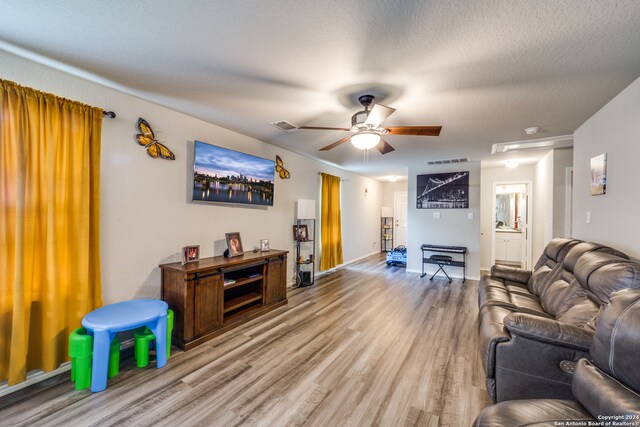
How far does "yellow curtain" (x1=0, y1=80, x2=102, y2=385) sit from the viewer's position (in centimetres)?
180

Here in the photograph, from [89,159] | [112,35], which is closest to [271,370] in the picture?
[89,159]

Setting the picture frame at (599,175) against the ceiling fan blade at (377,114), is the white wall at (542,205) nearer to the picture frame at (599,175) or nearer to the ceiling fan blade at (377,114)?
the picture frame at (599,175)

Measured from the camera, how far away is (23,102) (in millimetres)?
1845

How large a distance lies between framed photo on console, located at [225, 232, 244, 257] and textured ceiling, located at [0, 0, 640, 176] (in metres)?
1.51

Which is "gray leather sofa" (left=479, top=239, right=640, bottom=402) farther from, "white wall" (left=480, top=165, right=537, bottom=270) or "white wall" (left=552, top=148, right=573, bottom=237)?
"white wall" (left=480, top=165, right=537, bottom=270)

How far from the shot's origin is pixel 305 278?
4.69 meters

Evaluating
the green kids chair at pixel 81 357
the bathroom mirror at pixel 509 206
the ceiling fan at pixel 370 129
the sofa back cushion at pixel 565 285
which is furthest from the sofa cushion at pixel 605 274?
the bathroom mirror at pixel 509 206

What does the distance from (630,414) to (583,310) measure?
1186 mm

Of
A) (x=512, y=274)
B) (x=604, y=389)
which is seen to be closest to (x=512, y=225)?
(x=512, y=274)

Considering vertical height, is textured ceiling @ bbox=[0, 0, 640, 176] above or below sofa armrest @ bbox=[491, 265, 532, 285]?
above

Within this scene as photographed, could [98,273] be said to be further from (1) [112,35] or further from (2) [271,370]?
(1) [112,35]

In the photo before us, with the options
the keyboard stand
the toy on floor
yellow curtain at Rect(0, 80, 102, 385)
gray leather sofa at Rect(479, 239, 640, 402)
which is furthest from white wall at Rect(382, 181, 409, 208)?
yellow curtain at Rect(0, 80, 102, 385)

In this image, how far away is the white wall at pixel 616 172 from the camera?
2105mm

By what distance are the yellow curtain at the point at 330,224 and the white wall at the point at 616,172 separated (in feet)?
12.6
